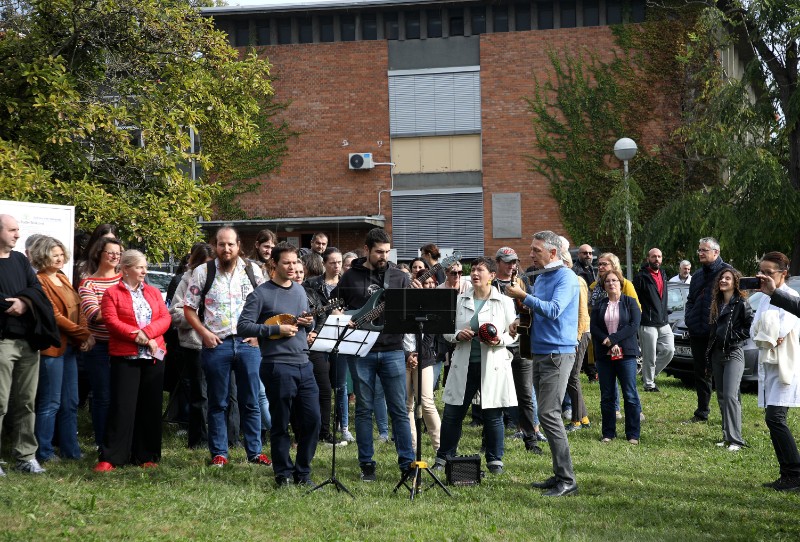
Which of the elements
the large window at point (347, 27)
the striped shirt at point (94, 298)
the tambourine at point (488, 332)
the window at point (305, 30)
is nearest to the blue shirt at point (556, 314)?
the tambourine at point (488, 332)

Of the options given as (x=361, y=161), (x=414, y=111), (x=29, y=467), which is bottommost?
(x=29, y=467)

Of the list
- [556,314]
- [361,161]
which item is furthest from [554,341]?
[361,161]

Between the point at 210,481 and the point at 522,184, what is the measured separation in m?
26.8

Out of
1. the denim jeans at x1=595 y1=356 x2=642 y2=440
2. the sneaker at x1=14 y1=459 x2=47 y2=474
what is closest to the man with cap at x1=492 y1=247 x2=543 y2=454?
the denim jeans at x1=595 y1=356 x2=642 y2=440

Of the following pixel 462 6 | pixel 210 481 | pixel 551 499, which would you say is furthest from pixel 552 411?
pixel 462 6

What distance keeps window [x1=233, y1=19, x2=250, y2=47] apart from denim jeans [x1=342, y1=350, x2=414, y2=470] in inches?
1124

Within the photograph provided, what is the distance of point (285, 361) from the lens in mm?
7898

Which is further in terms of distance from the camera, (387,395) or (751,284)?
(387,395)

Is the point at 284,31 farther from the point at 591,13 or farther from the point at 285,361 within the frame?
the point at 285,361

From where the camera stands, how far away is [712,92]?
100ft

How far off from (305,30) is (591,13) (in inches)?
405

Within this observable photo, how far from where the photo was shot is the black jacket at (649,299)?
46.9ft

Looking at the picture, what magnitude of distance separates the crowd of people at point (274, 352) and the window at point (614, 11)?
83.7 ft

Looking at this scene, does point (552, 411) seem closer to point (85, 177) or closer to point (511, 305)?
point (511, 305)
